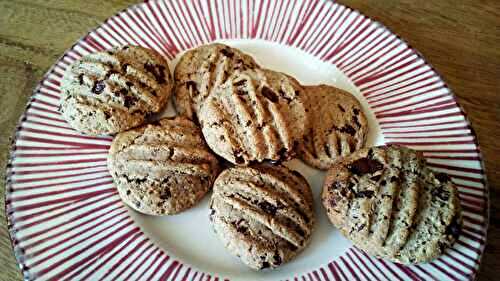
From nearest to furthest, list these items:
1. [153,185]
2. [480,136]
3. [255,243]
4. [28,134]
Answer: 1. [255,243]
2. [153,185]
3. [28,134]
4. [480,136]

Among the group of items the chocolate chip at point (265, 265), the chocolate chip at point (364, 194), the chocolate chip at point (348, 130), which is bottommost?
the chocolate chip at point (265, 265)

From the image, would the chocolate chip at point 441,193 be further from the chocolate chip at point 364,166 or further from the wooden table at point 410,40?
the wooden table at point 410,40

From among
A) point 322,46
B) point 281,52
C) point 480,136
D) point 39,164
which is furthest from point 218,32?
point 480,136

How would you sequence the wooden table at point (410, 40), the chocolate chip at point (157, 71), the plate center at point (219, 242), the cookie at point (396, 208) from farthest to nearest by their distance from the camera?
the wooden table at point (410, 40) → the chocolate chip at point (157, 71) → the plate center at point (219, 242) → the cookie at point (396, 208)

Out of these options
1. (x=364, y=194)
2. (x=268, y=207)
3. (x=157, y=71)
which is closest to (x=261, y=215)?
(x=268, y=207)

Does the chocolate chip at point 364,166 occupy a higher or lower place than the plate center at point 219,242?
higher

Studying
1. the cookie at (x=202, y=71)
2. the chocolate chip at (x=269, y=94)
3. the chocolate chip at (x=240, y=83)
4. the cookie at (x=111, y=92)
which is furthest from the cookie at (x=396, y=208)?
the cookie at (x=111, y=92)

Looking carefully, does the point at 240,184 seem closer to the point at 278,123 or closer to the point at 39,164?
the point at 278,123
